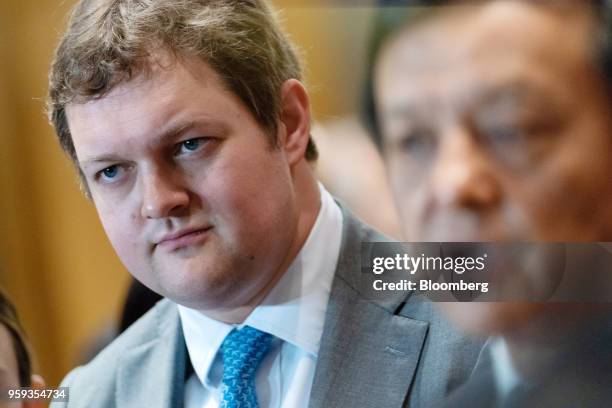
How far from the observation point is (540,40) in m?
1.10

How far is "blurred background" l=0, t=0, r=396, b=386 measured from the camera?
1.22m

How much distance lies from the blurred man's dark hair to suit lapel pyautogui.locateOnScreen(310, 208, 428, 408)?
0.16 meters

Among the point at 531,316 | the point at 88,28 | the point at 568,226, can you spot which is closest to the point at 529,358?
the point at 531,316

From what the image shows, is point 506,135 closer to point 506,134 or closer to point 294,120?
point 506,134

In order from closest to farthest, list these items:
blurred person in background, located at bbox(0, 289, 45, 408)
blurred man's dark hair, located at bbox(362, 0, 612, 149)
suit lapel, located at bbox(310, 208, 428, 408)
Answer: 1. blurred man's dark hair, located at bbox(362, 0, 612, 149)
2. suit lapel, located at bbox(310, 208, 428, 408)
3. blurred person in background, located at bbox(0, 289, 45, 408)

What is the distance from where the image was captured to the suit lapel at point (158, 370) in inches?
50.1

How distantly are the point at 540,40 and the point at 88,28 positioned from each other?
59 centimetres

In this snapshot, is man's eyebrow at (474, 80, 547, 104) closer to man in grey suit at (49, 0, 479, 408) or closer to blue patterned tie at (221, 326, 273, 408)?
man in grey suit at (49, 0, 479, 408)

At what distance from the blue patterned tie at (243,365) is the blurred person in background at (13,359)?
1.04ft

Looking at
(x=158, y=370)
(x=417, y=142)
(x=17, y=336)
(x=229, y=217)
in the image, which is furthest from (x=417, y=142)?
(x=17, y=336)

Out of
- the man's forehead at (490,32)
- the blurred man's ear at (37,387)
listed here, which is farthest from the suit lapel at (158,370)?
the man's forehead at (490,32)

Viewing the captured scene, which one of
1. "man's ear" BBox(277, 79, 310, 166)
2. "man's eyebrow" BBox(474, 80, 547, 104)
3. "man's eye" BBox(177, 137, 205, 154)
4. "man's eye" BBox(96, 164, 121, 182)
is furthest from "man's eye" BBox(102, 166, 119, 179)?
"man's eyebrow" BBox(474, 80, 547, 104)

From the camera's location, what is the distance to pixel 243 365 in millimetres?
1225

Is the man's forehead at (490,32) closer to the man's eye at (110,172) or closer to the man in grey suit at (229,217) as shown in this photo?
the man in grey suit at (229,217)
